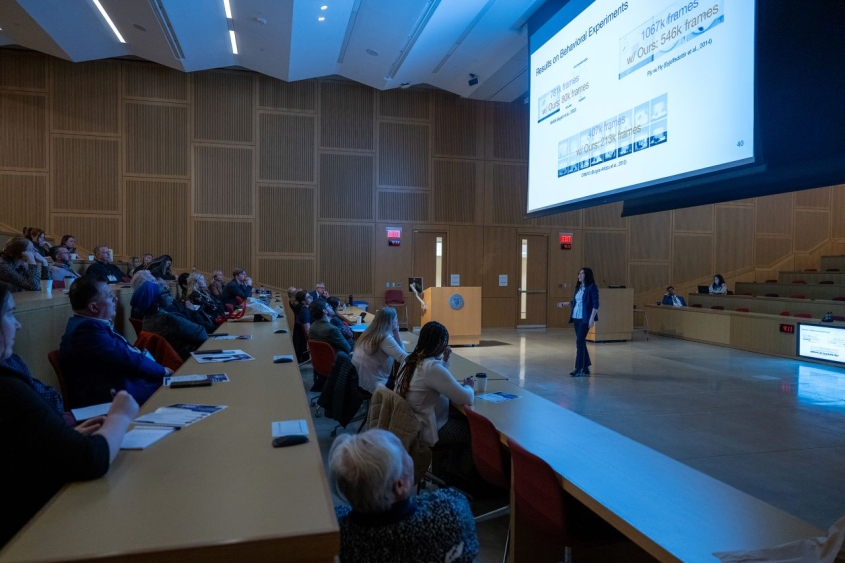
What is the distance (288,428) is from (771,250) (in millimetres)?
16854

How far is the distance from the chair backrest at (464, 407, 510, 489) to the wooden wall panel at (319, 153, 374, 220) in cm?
991

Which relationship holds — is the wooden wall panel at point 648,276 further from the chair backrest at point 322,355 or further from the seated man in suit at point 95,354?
the seated man in suit at point 95,354

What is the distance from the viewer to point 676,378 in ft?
23.5

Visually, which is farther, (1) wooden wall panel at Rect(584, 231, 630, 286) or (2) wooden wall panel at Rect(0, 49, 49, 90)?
(1) wooden wall panel at Rect(584, 231, 630, 286)

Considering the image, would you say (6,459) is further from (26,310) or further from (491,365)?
(491,365)

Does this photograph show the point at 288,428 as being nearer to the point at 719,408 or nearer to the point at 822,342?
the point at 719,408

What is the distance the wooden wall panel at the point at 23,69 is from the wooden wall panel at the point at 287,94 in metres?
4.13

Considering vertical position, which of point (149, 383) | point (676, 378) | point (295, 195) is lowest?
point (676, 378)

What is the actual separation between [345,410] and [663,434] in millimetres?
2821

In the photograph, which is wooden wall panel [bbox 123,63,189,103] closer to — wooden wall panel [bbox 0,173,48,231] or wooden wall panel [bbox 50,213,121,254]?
wooden wall panel [bbox 0,173,48,231]

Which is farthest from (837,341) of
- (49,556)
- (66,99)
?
(66,99)

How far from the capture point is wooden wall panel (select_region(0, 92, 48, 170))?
10.5 metres

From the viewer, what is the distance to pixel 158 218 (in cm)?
1124

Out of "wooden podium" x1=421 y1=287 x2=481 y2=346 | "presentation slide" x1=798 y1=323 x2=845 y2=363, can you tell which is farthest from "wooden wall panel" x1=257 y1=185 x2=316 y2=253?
"presentation slide" x1=798 y1=323 x2=845 y2=363
